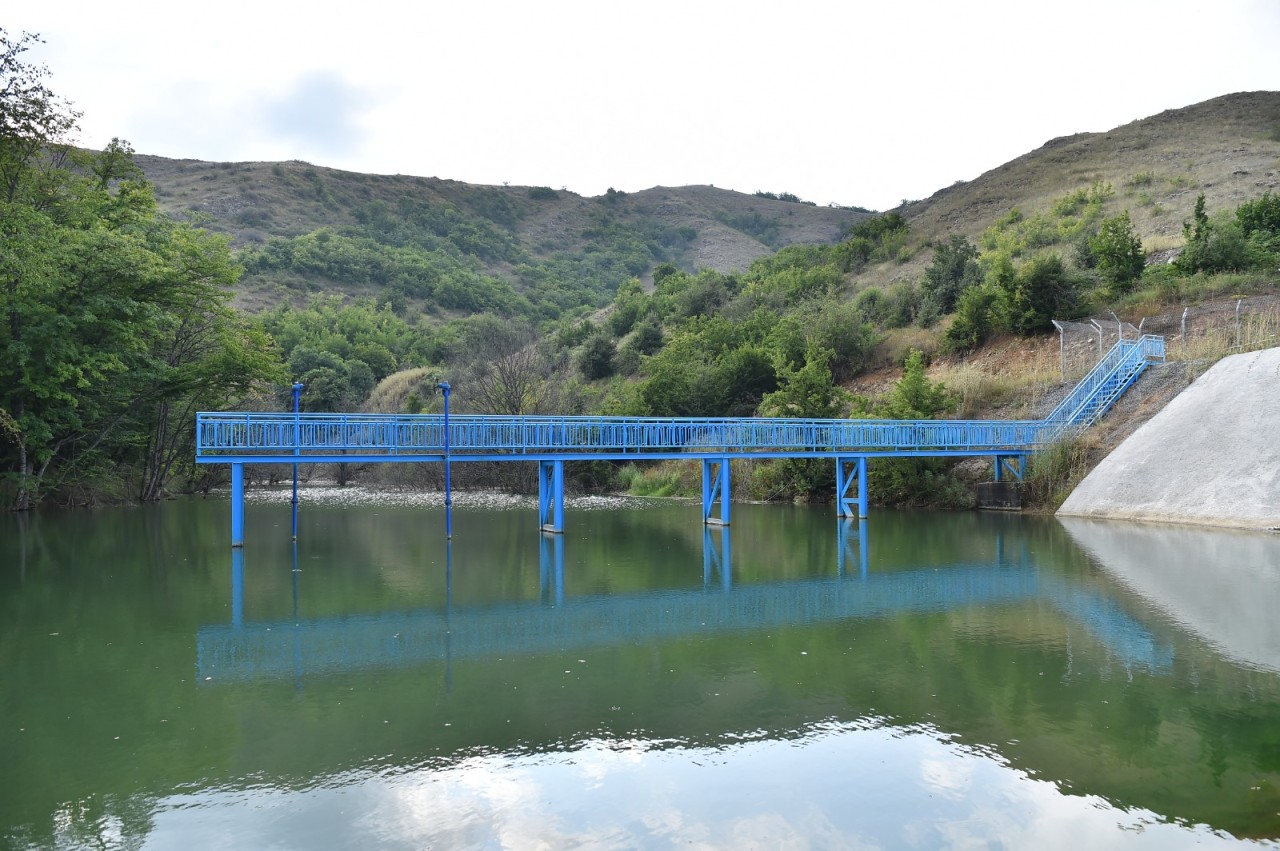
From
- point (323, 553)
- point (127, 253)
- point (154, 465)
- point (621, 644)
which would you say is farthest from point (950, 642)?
point (154, 465)

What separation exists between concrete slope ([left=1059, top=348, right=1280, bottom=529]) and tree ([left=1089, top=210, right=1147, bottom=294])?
1207cm

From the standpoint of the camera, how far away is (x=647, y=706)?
25.8ft

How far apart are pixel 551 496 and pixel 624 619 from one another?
11843mm

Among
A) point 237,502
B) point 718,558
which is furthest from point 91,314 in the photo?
point 718,558

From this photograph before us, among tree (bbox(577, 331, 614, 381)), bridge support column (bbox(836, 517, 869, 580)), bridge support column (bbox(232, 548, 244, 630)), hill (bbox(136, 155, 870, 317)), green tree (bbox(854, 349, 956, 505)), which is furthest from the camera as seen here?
hill (bbox(136, 155, 870, 317))

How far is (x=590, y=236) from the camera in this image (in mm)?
123062

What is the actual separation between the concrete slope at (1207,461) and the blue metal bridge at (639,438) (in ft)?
9.16

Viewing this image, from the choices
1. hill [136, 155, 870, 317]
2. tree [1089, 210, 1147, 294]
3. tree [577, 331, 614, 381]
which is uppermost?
hill [136, 155, 870, 317]

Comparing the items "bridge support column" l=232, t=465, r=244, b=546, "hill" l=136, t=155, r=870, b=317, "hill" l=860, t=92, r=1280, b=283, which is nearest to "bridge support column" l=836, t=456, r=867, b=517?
"bridge support column" l=232, t=465, r=244, b=546

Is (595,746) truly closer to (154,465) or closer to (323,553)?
(323,553)

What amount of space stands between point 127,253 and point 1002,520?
86.5ft

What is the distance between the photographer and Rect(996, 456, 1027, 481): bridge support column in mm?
27578

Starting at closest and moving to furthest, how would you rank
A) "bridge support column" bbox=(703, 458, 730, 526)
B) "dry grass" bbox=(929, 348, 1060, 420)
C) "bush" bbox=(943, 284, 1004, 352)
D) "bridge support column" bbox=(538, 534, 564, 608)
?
"bridge support column" bbox=(538, 534, 564, 608)
"bridge support column" bbox=(703, 458, 730, 526)
"dry grass" bbox=(929, 348, 1060, 420)
"bush" bbox=(943, 284, 1004, 352)

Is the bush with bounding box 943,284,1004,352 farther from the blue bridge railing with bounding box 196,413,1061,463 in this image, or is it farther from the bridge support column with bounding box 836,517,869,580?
the bridge support column with bounding box 836,517,869,580
